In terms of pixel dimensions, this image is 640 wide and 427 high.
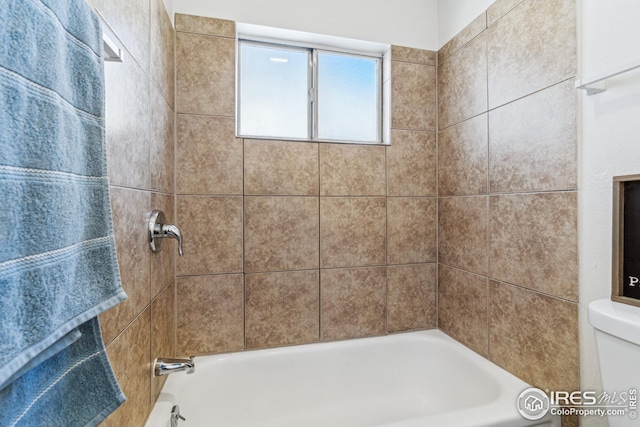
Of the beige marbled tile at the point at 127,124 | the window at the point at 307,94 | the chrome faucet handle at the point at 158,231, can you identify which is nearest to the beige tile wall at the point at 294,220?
the window at the point at 307,94

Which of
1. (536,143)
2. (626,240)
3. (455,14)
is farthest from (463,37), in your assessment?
(626,240)

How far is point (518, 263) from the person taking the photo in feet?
4.39

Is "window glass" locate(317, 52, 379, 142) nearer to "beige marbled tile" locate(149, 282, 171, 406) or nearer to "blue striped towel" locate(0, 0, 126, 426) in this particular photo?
"beige marbled tile" locate(149, 282, 171, 406)

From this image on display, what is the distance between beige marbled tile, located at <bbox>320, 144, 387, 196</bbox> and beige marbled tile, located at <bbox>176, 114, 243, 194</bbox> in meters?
0.48

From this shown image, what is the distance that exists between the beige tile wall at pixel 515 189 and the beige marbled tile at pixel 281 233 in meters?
0.83

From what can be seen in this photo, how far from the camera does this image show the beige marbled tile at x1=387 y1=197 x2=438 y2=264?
1.85 metres

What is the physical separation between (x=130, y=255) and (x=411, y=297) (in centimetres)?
154

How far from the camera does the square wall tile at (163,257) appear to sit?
1199mm

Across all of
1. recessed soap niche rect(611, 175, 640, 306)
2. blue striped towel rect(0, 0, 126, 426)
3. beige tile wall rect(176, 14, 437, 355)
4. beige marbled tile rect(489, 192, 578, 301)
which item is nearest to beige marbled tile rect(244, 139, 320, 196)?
beige tile wall rect(176, 14, 437, 355)

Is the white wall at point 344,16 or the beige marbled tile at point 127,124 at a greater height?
the white wall at point 344,16

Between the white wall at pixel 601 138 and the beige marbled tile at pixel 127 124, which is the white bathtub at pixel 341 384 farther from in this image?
the beige marbled tile at pixel 127 124

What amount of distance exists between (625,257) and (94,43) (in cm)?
146

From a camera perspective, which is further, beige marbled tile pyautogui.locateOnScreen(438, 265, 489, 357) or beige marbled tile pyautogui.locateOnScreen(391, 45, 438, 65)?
beige marbled tile pyautogui.locateOnScreen(391, 45, 438, 65)

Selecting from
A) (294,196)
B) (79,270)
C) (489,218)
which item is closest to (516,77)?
(489,218)
